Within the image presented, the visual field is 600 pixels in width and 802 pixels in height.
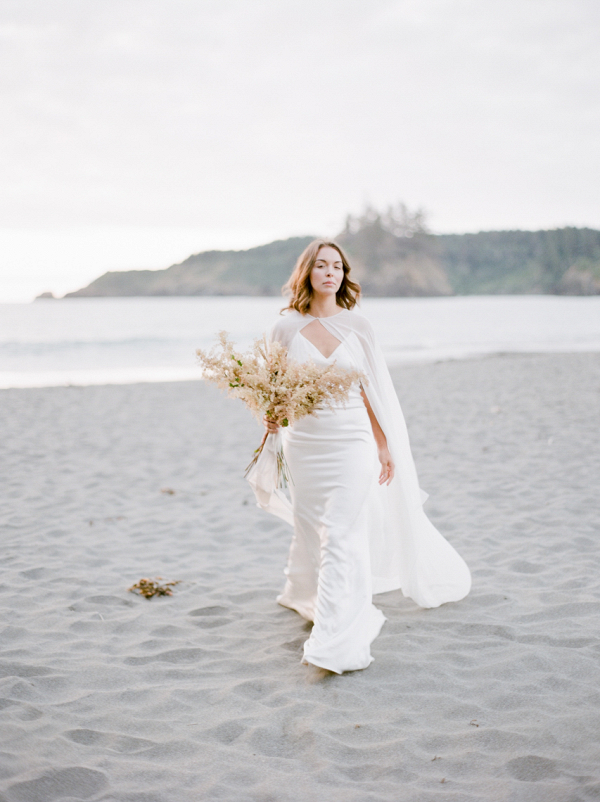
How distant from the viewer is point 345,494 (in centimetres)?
327

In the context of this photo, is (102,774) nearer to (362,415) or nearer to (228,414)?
(362,415)

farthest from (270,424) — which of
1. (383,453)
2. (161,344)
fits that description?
(161,344)

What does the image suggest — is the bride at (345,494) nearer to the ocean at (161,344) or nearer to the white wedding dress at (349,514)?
the white wedding dress at (349,514)

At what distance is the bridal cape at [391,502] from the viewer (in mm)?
3482

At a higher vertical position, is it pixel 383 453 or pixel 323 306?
pixel 323 306

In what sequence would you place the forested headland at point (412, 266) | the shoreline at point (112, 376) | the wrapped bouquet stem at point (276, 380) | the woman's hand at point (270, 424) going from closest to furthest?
the wrapped bouquet stem at point (276, 380) → the woman's hand at point (270, 424) → the shoreline at point (112, 376) → the forested headland at point (412, 266)

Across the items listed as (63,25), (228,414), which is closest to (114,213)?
(63,25)

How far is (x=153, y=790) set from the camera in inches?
90.4

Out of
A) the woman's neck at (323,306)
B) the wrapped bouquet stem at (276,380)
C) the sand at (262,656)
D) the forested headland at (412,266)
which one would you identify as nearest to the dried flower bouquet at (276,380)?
the wrapped bouquet stem at (276,380)

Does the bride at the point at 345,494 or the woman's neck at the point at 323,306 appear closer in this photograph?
the bride at the point at 345,494

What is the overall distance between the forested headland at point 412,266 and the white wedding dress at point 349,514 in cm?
8529

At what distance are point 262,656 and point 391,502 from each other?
1.17 meters

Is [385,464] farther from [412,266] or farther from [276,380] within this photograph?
[412,266]

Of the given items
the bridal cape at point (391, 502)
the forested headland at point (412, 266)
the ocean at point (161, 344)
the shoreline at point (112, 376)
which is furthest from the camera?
the forested headland at point (412, 266)
